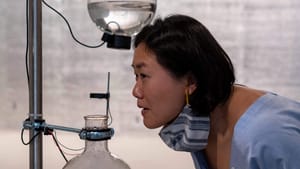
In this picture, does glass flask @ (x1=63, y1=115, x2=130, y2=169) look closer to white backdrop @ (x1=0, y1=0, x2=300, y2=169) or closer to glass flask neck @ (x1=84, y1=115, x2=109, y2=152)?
glass flask neck @ (x1=84, y1=115, x2=109, y2=152)

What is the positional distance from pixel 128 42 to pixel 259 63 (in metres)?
0.83

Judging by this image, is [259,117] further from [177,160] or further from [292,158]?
[177,160]

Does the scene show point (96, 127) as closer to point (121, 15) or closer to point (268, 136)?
Answer: point (121, 15)

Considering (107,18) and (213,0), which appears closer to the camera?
(107,18)

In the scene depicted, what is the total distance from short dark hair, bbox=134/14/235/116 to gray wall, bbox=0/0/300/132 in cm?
60

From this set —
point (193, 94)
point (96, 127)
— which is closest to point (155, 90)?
point (193, 94)

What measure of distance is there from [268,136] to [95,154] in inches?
13.9

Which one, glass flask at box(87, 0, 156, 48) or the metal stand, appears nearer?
glass flask at box(87, 0, 156, 48)

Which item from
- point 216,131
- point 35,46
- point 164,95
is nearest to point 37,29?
point 35,46

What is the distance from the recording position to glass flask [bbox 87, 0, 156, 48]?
0.87 metres

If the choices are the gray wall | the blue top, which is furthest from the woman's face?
the gray wall

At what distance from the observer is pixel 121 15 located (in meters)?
0.86

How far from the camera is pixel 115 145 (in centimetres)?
167

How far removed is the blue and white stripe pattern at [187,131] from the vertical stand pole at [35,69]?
311mm
